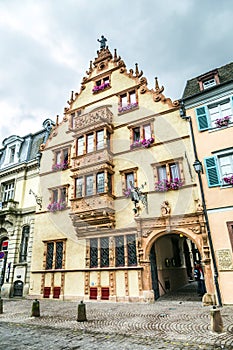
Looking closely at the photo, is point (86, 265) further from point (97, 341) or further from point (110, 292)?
point (97, 341)

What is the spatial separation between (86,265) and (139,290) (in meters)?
3.81

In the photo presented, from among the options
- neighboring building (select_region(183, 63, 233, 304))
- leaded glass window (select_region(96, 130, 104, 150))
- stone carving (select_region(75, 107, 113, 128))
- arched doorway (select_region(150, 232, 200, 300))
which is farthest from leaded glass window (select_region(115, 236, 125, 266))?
stone carving (select_region(75, 107, 113, 128))

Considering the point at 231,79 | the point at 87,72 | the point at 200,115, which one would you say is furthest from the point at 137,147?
the point at 87,72


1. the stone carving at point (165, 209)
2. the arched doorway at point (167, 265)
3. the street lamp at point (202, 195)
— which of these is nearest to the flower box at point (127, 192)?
the stone carving at point (165, 209)

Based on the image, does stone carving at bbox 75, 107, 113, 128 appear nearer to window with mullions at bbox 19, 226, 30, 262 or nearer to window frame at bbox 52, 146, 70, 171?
window frame at bbox 52, 146, 70, 171

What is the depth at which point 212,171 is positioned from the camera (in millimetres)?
13492

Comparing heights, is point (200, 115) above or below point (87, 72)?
below

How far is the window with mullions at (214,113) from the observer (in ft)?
46.7

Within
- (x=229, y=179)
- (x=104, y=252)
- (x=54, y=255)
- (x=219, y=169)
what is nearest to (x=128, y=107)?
(x=219, y=169)

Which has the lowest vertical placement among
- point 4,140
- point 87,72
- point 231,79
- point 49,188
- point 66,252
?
point 66,252

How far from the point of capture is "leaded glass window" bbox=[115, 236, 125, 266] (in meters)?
14.7

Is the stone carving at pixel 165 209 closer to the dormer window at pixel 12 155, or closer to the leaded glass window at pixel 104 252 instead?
the leaded glass window at pixel 104 252

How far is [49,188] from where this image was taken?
63.1 ft

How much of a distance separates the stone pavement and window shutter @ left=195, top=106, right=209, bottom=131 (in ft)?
31.1
